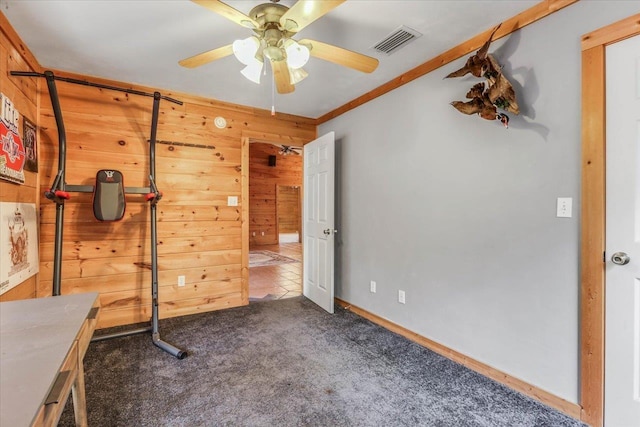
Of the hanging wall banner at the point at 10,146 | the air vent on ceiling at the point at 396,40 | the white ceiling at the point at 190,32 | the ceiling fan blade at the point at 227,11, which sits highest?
the white ceiling at the point at 190,32

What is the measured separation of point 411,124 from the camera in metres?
2.68

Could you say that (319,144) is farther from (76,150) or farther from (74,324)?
(74,324)

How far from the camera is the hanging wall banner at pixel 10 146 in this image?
1.94 metres

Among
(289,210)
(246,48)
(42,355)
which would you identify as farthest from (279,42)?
(289,210)

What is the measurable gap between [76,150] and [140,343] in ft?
6.17

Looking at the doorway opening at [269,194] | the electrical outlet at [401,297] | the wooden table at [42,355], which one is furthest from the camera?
the doorway opening at [269,194]

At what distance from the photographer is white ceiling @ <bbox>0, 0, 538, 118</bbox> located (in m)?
1.82

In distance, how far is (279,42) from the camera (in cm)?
163

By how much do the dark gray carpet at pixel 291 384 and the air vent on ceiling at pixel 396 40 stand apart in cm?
241

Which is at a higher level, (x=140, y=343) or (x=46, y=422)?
(x=46, y=422)

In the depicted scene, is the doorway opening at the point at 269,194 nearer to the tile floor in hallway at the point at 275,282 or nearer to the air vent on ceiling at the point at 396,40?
the tile floor in hallway at the point at 275,282

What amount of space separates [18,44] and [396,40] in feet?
9.05

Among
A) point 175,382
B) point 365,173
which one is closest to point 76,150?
point 175,382

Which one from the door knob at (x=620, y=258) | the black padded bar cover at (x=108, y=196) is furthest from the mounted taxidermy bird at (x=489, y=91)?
the black padded bar cover at (x=108, y=196)
